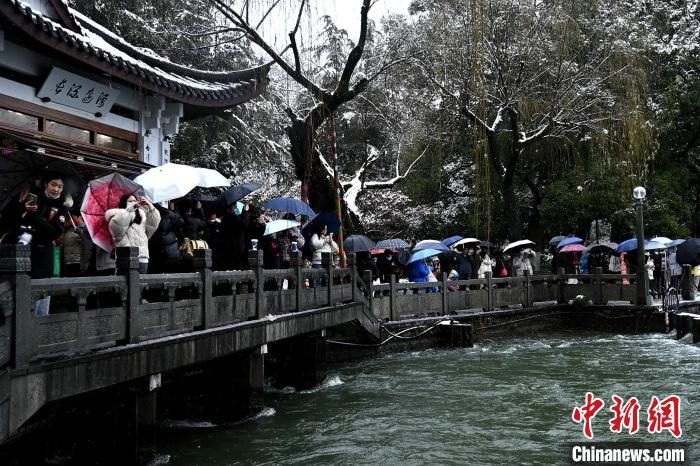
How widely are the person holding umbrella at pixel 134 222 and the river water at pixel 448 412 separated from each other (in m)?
2.42

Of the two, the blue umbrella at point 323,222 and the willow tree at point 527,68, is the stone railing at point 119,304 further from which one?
the willow tree at point 527,68

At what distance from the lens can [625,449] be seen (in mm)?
7648

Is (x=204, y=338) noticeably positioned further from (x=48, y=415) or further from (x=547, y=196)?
(x=547, y=196)

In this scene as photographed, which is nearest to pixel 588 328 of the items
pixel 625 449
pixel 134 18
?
pixel 625 449

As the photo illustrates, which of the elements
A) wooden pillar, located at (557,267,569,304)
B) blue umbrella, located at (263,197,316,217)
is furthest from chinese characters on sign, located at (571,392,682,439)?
wooden pillar, located at (557,267,569,304)

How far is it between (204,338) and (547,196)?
17529 mm

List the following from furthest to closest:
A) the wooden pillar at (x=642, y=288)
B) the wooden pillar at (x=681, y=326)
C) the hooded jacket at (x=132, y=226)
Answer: the wooden pillar at (x=642, y=288) < the wooden pillar at (x=681, y=326) < the hooded jacket at (x=132, y=226)

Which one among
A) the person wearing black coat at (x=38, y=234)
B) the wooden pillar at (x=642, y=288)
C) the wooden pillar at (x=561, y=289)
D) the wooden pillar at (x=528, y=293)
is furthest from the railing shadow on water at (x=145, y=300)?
the wooden pillar at (x=642, y=288)

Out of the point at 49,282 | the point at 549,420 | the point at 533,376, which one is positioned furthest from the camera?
the point at 533,376

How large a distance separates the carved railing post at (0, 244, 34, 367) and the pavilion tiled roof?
14.5 ft

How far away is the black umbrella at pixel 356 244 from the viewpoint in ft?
48.5

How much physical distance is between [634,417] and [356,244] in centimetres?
745

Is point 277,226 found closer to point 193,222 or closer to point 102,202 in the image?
point 193,222

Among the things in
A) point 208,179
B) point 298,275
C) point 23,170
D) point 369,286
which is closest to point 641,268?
point 369,286
